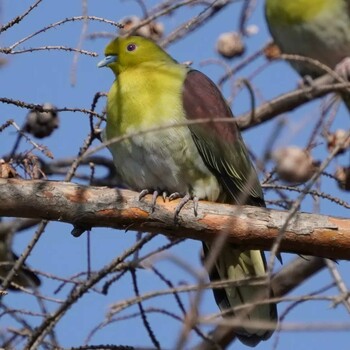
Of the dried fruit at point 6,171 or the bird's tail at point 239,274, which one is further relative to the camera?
the bird's tail at point 239,274

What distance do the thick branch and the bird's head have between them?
95cm

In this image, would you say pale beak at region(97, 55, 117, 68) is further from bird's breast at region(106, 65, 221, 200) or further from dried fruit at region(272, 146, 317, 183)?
dried fruit at region(272, 146, 317, 183)

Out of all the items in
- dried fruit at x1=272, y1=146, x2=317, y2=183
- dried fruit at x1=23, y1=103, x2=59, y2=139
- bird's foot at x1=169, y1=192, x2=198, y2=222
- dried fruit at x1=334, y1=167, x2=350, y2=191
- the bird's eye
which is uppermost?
the bird's eye

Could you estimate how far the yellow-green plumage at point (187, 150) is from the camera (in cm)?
343

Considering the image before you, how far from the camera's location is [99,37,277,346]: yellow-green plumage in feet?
11.2

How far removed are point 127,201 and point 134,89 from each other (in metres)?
0.68

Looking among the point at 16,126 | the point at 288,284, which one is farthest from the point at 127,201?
the point at 288,284

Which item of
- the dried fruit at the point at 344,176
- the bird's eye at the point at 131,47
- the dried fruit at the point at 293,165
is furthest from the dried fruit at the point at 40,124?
the dried fruit at the point at 293,165

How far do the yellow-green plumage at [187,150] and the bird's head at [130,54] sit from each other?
0.15 metres

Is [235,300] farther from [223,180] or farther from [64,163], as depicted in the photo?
[64,163]

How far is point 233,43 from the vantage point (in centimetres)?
376

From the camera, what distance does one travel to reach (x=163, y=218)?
3.12 m

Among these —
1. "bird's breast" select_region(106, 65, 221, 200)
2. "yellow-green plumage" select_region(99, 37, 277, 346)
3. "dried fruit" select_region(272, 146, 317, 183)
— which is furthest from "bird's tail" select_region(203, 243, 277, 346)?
"dried fruit" select_region(272, 146, 317, 183)

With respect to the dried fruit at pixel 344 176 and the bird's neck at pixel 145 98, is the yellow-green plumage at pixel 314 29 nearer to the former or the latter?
the bird's neck at pixel 145 98
